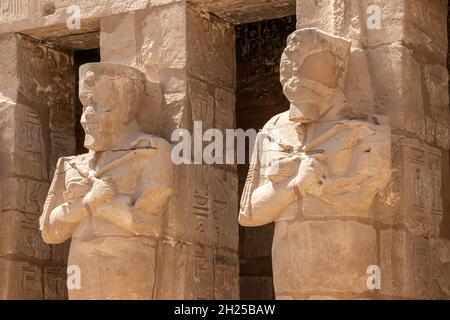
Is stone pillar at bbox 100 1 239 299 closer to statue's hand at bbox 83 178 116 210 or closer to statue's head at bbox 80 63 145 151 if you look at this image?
statue's head at bbox 80 63 145 151

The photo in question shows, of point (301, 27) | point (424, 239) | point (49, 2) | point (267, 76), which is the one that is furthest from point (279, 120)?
point (267, 76)

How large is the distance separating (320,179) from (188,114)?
1328 millimetres

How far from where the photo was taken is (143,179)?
7.25m

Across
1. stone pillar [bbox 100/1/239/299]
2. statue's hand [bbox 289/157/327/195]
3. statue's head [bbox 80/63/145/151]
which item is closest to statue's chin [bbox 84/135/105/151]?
statue's head [bbox 80/63/145/151]

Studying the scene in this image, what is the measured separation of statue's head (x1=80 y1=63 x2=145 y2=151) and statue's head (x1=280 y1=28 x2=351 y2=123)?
1.14 m

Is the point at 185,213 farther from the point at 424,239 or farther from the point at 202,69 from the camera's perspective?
the point at 424,239

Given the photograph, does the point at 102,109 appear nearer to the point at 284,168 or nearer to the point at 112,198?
the point at 112,198

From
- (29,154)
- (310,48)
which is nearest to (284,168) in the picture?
(310,48)

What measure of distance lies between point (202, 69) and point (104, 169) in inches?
38.5

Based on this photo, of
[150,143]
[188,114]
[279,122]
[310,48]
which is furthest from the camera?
[188,114]

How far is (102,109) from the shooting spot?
24.0 ft

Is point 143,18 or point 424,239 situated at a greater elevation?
point 143,18

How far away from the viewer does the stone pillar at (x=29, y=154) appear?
324 inches

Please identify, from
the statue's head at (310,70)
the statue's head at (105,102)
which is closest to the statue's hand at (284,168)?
the statue's head at (310,70)
